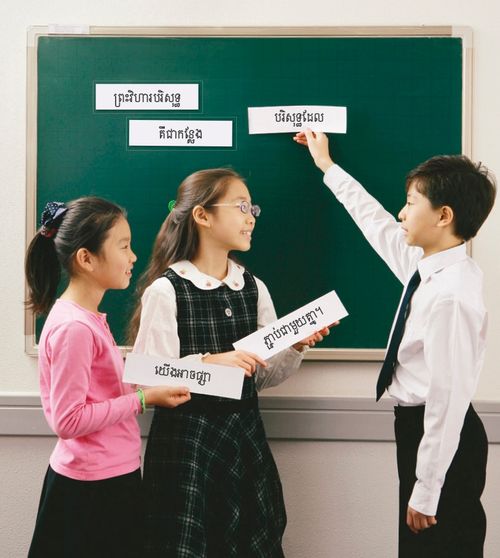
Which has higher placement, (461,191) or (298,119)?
(298,119)

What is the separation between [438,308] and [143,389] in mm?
789

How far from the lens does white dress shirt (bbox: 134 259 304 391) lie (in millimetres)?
1565

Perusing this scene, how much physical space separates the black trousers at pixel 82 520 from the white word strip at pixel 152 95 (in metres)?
1.17

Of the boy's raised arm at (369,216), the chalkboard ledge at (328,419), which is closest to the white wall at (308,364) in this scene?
the chalkboard ledge at (328,419)

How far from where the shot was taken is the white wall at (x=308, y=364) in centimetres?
188

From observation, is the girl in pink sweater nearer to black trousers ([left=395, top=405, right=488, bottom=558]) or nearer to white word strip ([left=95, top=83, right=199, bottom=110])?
white word strip ([left=95, top=83, right=199, bottom=110])

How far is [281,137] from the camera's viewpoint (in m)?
1.89

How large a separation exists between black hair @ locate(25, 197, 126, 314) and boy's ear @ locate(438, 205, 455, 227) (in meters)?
0.85

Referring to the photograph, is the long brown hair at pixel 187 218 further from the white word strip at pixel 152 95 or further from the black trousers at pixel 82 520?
the black trousers at pixel 82 520

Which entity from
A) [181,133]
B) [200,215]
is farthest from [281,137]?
[200,215]

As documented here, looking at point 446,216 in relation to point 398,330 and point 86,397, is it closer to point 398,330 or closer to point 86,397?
point 398,330

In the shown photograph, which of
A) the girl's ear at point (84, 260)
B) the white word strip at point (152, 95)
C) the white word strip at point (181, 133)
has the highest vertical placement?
the white word strip at point (152, 95)

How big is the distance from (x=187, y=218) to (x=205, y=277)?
189 millimetres

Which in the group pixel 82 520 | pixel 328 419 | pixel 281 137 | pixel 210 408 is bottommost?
pixel 82 520
